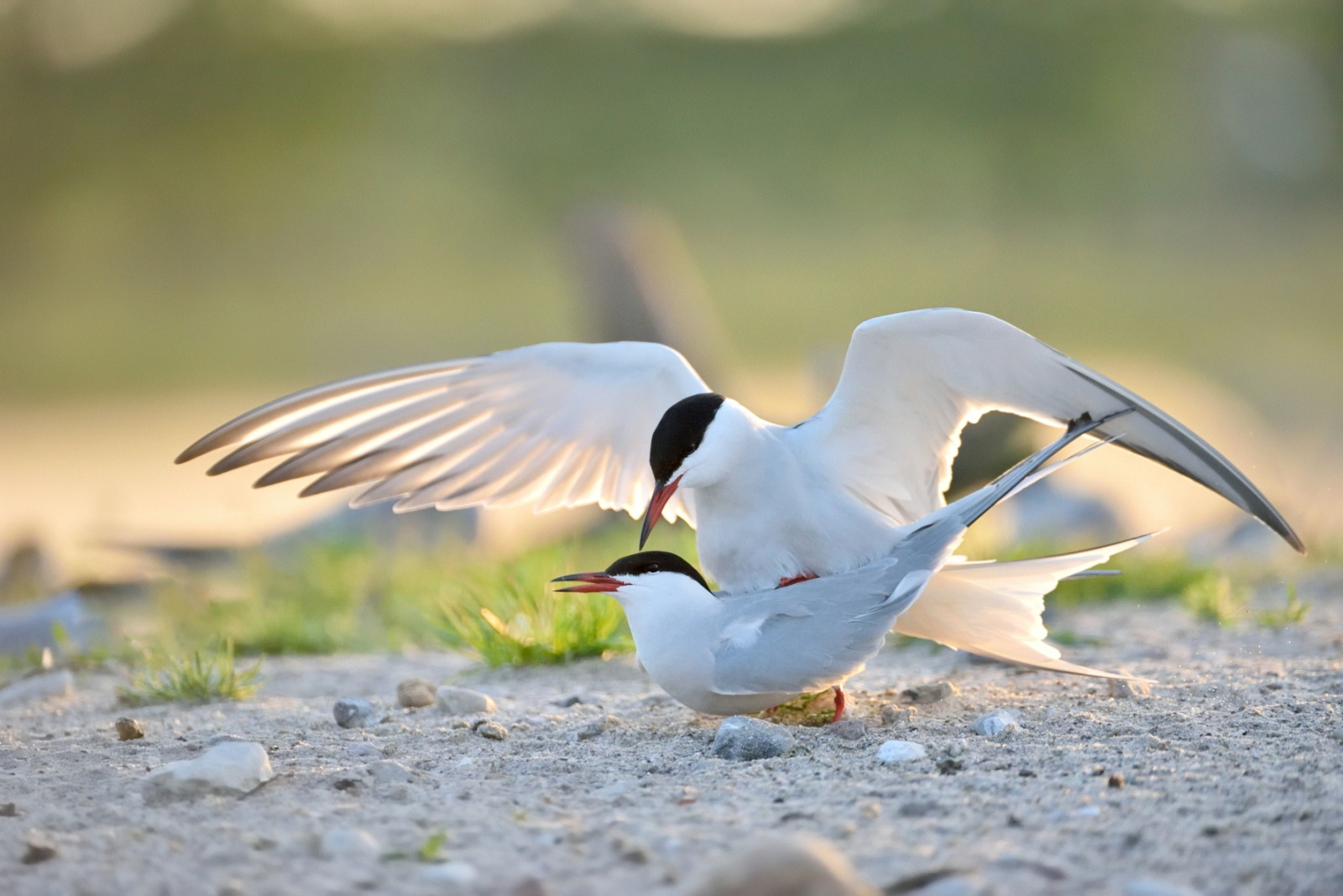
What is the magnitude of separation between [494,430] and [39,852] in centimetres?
189

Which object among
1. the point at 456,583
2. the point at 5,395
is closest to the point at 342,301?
the point at 5,395

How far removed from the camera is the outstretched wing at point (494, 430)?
155 inches

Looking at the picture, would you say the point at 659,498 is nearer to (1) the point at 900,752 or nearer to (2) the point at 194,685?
(1) the point at 900,752

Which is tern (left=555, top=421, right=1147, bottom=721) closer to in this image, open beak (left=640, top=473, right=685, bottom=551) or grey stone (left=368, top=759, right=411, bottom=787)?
open beak (left=640, top=473, right=685, bottom=551)

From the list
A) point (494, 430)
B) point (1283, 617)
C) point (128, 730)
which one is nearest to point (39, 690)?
point (128, 730)

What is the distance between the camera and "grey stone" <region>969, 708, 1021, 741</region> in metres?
3.22

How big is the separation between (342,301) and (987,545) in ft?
55.9

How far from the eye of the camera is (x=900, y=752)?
119 inches

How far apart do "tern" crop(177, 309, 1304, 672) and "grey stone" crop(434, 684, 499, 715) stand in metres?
0.60

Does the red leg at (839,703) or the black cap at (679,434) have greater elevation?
the black cap at (679,434)

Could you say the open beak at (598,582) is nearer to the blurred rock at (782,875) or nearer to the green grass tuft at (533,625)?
the green grass tuft at (533,625)

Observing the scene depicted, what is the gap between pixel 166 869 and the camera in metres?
2.43

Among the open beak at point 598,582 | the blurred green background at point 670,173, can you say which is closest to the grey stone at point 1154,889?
the open beak at point 598,582

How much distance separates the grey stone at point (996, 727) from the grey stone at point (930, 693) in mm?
317
